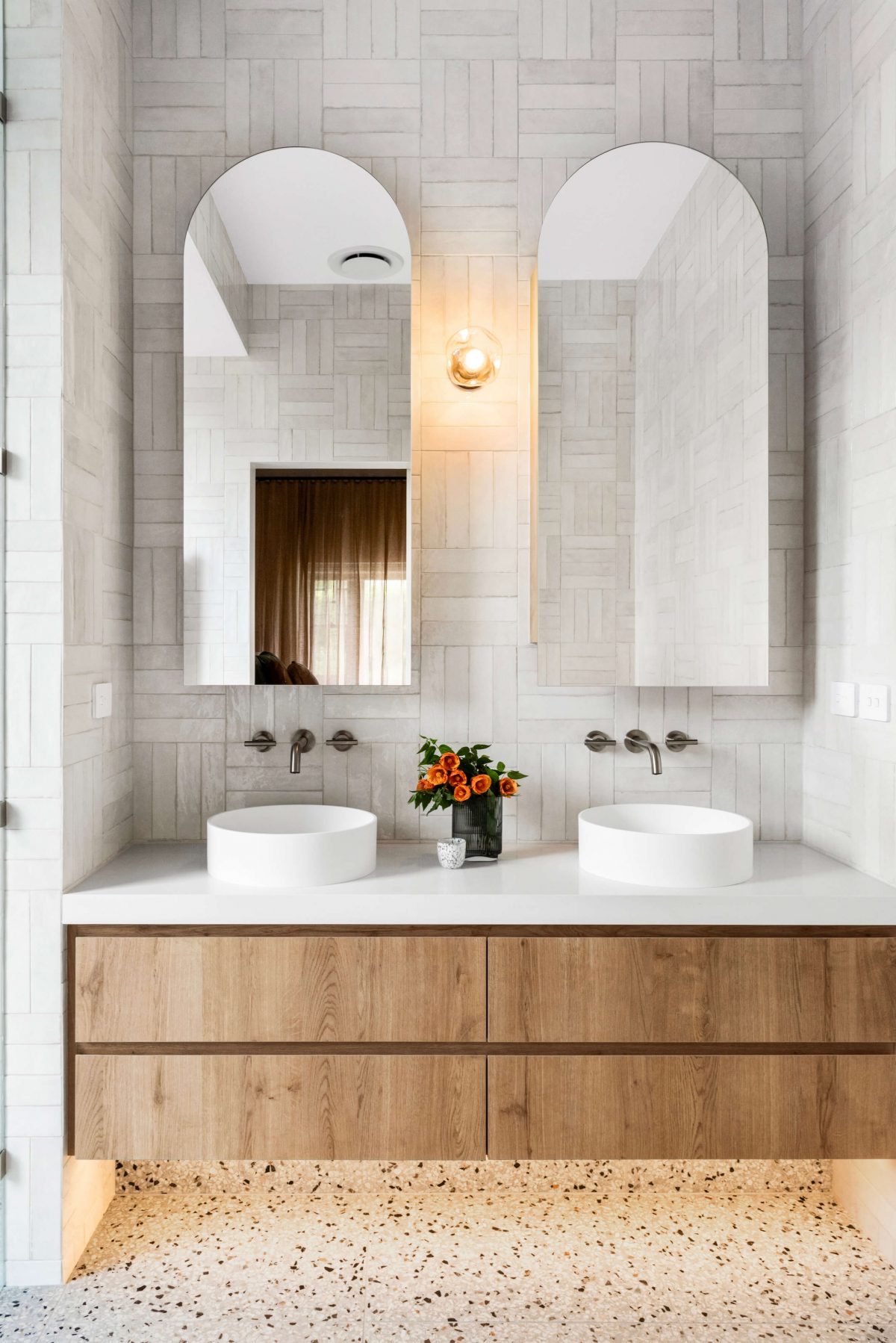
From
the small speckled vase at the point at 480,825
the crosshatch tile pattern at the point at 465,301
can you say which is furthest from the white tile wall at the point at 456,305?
the small speckled vase at the point at 480,825

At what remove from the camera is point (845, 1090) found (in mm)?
1788

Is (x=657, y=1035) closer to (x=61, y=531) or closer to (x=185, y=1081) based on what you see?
(x=185, y=1081)

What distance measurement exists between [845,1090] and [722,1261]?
1.50 ft

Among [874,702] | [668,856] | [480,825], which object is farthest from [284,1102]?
[874,702]

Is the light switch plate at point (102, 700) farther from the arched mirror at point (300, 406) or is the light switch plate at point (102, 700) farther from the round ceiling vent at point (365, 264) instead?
the round ceiling vent at point (365, 264)

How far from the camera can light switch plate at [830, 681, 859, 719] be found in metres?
1.96

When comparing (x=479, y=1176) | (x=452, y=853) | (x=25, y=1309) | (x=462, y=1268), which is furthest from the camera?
(x=479, y=1176)

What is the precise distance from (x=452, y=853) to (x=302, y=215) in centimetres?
157

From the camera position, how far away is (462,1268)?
1.83 meters

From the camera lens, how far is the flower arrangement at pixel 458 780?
77.9 inches

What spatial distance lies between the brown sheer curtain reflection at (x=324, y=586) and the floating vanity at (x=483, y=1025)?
610mm

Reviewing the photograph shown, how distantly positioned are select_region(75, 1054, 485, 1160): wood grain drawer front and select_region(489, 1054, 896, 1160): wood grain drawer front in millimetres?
96

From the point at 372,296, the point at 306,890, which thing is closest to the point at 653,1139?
the point at 306,890

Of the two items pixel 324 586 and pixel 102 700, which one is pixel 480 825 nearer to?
pixel 324 586
